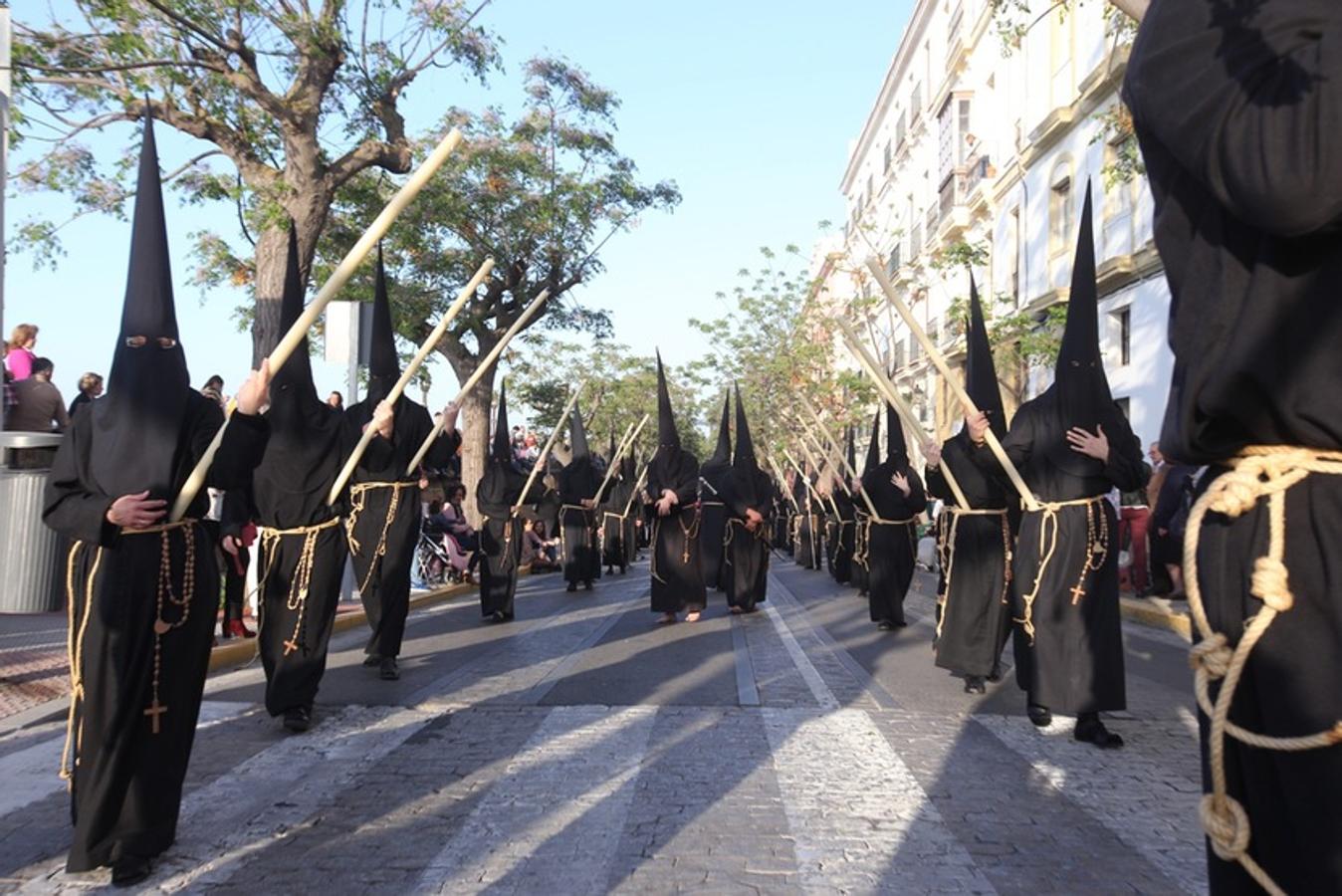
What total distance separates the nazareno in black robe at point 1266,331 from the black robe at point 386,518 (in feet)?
24.3

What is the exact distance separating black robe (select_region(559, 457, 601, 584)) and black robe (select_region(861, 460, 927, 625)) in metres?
6.03

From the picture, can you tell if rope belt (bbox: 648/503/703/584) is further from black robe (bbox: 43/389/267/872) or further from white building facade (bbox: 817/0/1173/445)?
black robe (bbox: 43/389/267/872)

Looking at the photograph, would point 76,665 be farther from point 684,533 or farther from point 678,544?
point 684,533

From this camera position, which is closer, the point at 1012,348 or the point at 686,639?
the point at 686,639

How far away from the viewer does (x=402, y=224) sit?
21031 millimetres

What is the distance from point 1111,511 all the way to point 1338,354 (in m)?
5.29

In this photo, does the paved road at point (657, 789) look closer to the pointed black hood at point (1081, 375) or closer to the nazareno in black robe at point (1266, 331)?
the pointed black hood at point (1081, 375)

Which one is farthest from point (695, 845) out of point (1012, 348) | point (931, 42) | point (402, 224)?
point (931, 42)

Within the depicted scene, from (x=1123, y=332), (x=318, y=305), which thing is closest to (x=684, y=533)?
(x=318, y=305)

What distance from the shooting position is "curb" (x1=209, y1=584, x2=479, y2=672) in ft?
30.2


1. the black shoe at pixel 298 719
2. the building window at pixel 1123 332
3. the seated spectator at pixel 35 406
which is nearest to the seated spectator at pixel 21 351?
the seated spectator at pixel 35 406

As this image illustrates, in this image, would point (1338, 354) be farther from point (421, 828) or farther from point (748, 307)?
point (748, 307)

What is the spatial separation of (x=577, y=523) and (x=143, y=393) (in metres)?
14.2

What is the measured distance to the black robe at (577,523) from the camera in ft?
59.9
